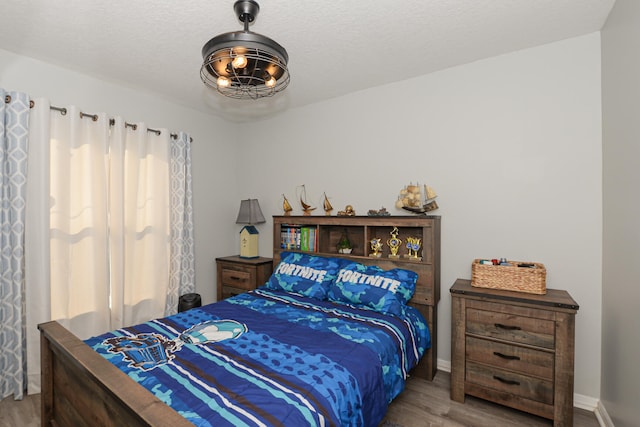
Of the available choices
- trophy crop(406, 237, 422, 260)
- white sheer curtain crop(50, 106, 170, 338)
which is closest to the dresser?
trophy crop(406, 237, 422, 260)

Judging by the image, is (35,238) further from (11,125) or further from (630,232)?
(630,232)

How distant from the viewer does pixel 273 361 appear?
1.58 metres

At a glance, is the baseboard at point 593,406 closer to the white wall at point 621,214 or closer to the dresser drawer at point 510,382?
Answer: the white wall at point 621,214

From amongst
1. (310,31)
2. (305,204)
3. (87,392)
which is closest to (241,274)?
(305,204)

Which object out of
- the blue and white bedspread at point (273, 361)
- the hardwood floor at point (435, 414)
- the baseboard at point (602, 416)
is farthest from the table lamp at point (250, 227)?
Answer: the baseboard at point (602, 416)

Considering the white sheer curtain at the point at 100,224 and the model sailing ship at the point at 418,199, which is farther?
the model sailing ship at the point at 418,199

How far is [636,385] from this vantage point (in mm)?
1590

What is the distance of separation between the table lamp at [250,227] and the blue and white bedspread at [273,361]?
1.40 metres

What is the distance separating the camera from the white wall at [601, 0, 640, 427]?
1634 mm

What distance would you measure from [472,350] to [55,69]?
4.00 meters

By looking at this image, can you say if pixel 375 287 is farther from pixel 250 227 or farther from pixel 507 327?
pixel 250 227

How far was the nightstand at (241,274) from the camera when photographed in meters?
3.48

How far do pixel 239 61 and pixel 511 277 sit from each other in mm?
2226

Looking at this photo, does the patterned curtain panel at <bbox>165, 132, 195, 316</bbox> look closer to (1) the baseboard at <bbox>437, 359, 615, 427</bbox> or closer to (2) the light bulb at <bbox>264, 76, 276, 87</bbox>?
(2) the light bulb at <bbox>264, 76, 276, 87</bbox>
